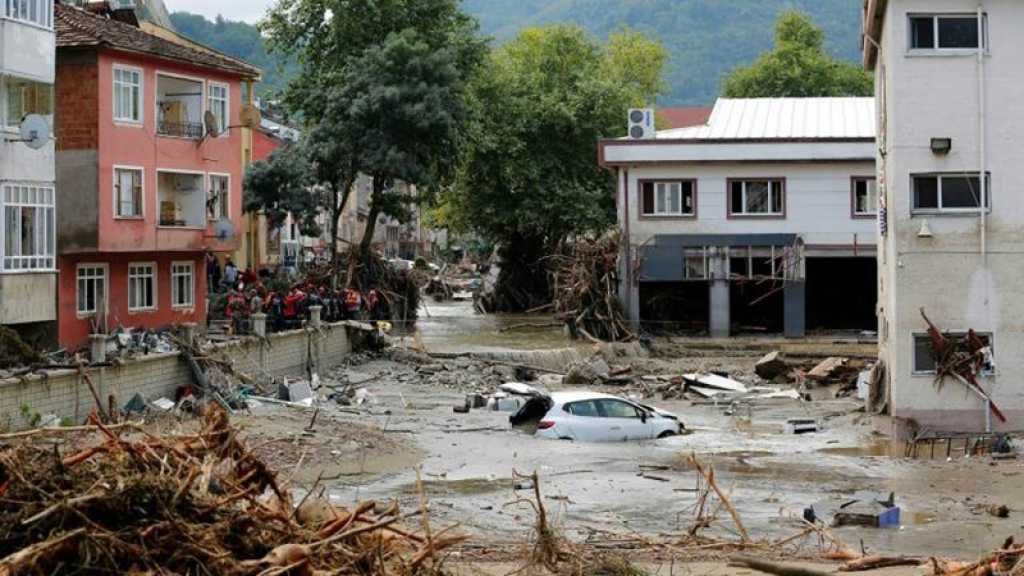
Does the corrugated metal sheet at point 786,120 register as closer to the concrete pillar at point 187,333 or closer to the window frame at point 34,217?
the window frame at point 34,217

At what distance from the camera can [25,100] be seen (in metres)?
35.6

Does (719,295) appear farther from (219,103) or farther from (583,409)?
(583,409)

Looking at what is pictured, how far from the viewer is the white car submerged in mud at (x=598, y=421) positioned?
2878 cm

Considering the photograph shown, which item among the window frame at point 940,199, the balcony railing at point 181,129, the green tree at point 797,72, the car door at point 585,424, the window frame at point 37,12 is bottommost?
the car door at point 585,424

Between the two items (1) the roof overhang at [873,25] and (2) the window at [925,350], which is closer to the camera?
(2) the window at [925,350]

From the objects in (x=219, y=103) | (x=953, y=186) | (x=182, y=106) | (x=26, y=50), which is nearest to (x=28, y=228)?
(x=26, y=50)

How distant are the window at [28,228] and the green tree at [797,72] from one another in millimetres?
59816

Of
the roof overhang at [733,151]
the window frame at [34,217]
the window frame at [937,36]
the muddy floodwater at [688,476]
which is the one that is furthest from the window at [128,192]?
the window frame at [937,36]

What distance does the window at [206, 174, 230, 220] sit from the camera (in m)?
42.9

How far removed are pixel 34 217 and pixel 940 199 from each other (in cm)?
1970

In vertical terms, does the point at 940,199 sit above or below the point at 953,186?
below

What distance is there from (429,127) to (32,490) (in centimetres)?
4525

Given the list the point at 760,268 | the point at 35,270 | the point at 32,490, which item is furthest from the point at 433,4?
the point at 32,490

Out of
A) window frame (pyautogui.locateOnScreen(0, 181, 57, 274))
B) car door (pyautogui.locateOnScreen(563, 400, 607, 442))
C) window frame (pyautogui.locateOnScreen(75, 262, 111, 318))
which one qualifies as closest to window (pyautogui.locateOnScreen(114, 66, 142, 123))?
window frame (pyautogui.locateOnScreen(0, 181, 57, 274))
